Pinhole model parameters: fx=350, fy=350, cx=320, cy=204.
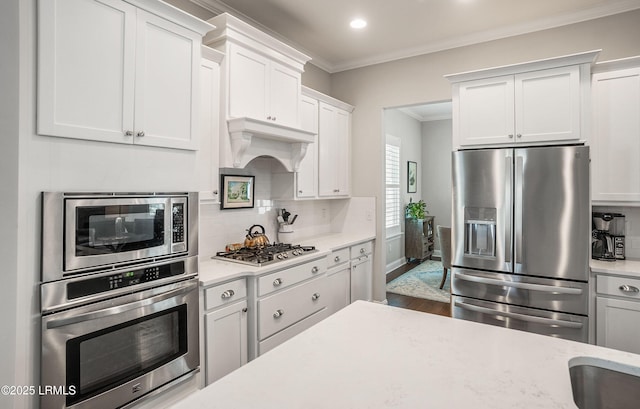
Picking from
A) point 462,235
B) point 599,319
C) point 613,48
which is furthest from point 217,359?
point 613,48

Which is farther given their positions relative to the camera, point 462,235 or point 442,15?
point 442,15

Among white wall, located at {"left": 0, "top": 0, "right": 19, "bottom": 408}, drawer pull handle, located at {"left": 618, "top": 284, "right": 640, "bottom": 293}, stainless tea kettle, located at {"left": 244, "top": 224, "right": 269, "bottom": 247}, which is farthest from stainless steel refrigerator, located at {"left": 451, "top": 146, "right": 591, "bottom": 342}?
white wall, located at {"left": 0, "top": 0, "right": 19, "bottom": 408}

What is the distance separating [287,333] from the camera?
2.84m

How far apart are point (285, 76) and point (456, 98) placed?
1590 millimetres

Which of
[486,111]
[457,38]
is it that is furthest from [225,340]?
[457,38]

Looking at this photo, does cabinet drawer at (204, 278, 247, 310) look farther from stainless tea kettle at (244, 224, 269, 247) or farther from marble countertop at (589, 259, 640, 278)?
marble countertop at (589, 259, 640, 278)

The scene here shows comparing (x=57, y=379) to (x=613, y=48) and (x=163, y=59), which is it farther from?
(x=613, y=48)

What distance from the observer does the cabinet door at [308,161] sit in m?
3.60

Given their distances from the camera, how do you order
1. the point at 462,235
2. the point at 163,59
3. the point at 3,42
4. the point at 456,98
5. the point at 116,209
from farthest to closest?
1. the point at 456,98
2. the point at 462,235
3. the point at 163,59
4. the point at 116,209
5. the point at 3,42

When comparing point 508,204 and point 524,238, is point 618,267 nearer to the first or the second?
point 524,238

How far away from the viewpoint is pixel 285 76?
3.22 metres

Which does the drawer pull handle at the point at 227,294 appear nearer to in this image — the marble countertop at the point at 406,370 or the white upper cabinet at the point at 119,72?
the white upper cabinet at the point at 119,72

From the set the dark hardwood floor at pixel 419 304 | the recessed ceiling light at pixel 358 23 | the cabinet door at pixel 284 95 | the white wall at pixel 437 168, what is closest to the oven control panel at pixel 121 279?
the cabinet door at pixel 284 95

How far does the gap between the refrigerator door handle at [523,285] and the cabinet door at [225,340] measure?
1.88 m
